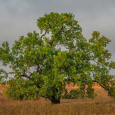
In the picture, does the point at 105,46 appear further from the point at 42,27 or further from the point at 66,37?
the point at 42,27

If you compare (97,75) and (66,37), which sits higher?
(66,37)

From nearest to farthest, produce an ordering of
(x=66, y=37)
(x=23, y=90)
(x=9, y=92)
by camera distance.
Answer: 1. (x=23, y=90)
2. (x=9, y=92)
3. (x=66, y=37)

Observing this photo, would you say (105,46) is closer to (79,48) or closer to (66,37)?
(79,48)

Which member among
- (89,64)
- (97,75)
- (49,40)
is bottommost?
(97,75)

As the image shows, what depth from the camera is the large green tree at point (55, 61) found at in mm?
18688

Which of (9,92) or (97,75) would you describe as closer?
(97,75)

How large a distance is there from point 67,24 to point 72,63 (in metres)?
6.36

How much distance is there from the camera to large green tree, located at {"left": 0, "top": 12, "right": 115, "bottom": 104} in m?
18.7

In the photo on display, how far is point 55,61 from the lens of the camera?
18.0 meters

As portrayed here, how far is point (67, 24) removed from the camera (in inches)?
901

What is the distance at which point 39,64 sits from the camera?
21391 millimetres

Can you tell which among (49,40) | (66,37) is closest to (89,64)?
(66,37)

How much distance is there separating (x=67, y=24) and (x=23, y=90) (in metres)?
10.2

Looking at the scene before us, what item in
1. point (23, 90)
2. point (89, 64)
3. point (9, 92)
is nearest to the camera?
point (89, 64)
